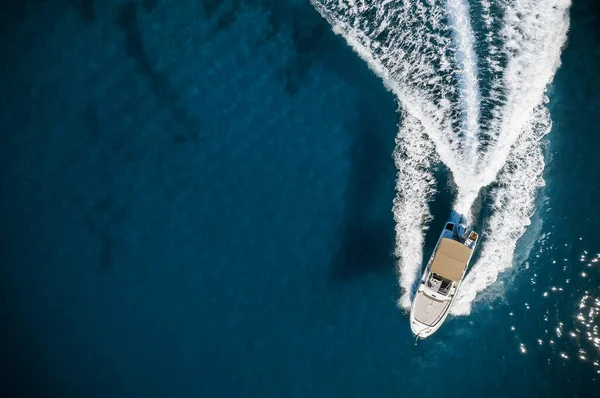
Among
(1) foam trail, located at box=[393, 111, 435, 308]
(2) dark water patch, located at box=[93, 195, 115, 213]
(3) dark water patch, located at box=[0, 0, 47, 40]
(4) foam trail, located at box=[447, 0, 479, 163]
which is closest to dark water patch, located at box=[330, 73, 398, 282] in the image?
(1) foam trail, located at box=[393, 111, 435, 308]

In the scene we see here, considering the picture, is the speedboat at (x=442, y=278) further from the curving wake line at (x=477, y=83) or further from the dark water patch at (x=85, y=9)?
the dark water patch at (x=85, y=9)

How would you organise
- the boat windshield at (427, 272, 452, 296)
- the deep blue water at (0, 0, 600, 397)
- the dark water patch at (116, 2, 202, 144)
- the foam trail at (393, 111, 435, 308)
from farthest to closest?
the dark water patch at (116, 2, 202, 144), the foam trail at (393, 111, 435, 308), the deep blue water at (0, 0, 600, 397), the boat windshield at (427, 272, 452, 296)

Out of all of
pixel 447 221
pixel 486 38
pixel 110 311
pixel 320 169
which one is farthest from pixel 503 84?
pixel 110 311

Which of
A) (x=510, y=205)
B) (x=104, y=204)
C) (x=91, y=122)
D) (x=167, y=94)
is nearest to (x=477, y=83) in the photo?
(x=510, y=205)

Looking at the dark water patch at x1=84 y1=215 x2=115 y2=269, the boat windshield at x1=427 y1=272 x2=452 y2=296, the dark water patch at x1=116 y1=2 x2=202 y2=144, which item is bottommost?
the boat windshield at x1=427 y1=272 x2=452 y2=296

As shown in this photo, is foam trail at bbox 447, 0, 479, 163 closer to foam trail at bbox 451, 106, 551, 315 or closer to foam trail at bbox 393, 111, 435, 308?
foam trail at bbox 451, 106, 551, 315

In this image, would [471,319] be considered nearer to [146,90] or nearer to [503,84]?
[503,84]

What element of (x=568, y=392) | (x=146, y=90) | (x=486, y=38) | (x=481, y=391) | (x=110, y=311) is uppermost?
(x=146, y=90)
